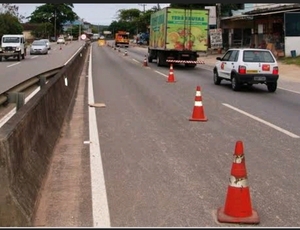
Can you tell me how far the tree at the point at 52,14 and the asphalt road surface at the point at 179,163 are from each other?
5886 inches

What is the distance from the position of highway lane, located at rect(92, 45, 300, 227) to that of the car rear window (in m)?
3.27

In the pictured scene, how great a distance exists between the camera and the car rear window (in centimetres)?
1725

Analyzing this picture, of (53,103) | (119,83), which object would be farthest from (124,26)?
(53,103)

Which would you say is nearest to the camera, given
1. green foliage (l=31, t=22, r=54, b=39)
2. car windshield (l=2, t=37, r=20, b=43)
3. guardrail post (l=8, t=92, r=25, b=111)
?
guardrail post (l=8, t=92, r=25, b=111)

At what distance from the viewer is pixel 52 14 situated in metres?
161

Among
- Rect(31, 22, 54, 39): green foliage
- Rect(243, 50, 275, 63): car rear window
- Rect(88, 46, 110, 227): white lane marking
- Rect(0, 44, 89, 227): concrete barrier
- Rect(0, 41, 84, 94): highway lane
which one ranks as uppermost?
Rect(31, 22, 54, 39): green foliage

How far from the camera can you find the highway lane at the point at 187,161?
516 cm

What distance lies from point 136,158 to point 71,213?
253 centimetres

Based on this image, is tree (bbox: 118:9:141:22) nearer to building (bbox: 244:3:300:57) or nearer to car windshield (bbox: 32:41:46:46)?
car windshield (bbox: 32:41:46:46)

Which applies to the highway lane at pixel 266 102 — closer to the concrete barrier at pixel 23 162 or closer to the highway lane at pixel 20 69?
the concrete barrier at pixel 23 162

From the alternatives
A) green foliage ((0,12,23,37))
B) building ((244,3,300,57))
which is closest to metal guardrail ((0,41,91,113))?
building ((244,3,300,57))

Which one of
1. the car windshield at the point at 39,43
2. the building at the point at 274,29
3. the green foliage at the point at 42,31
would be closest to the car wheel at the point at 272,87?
the building at the point at 274,29

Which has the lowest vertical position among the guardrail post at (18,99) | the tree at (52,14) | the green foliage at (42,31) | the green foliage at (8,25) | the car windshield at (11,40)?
the guardrail post at (18,99)

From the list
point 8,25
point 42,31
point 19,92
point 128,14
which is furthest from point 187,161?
point 128,14
